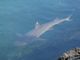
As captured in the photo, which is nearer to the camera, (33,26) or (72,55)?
(72,55)

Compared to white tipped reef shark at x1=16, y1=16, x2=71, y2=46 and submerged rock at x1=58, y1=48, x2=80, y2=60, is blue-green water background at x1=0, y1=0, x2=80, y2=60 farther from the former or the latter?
submerged rock at x1=58, y1=48, x2=80, y2=60

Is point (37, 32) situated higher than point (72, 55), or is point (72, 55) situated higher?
point (37, 32)

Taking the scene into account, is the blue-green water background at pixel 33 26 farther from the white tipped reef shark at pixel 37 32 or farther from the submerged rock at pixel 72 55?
the submerged rock at pixel 72 55

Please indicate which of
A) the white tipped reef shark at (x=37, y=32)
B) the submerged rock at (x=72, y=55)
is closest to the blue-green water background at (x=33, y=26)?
the white tipped reef shark at (x=37, y=32)

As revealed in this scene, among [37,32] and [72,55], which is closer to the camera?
[72,55]

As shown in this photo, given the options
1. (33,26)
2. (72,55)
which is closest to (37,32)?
(33,26)

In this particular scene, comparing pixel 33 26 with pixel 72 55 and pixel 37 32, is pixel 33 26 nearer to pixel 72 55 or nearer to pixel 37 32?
pixel 37 32
